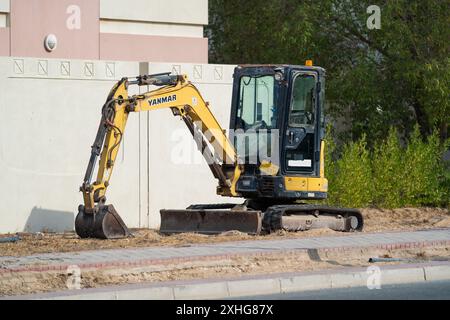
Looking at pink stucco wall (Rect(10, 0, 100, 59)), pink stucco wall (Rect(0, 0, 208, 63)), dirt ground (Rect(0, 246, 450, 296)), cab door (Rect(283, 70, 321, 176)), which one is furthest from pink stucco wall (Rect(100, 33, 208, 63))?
dirt ground (Rect(0, 246, 450, 296))

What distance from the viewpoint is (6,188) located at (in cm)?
1964

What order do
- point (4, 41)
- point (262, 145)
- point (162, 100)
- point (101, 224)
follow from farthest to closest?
point (4, 41) < point (262, 145) < point (162, 100) < point (101, 224)

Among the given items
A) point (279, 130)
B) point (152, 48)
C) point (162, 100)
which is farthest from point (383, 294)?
point (152, 48)

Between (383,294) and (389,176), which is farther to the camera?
(389,176)

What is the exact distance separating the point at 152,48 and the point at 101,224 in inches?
337

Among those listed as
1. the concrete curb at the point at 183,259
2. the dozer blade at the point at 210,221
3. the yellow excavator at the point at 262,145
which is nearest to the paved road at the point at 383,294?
the concrete curb at the point at 183,259

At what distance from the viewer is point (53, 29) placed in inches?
918

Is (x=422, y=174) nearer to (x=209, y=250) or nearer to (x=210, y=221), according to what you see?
(x=210, y=221)

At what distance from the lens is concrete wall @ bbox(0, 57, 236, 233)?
19.8 metres

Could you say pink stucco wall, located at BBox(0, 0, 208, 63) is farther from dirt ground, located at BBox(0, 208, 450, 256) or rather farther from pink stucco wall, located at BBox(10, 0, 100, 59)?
dirt ground, located at BBox(0, 208, 450, 256)

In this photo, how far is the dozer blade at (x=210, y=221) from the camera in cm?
1828

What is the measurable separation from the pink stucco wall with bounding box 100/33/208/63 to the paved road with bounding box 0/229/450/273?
329 inches

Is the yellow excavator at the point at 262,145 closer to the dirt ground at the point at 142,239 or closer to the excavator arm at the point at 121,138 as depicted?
the excavator arm at the point at 121,138
